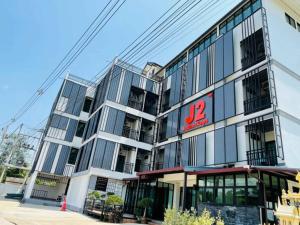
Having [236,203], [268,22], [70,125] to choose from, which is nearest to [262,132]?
[236,203]

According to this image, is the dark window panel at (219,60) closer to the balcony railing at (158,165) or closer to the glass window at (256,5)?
the glass window at (256,5)

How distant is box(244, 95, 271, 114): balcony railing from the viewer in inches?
495

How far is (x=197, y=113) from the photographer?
55.7 ft

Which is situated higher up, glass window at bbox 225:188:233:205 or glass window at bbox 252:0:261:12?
glass window at bbox 252:0:261:12

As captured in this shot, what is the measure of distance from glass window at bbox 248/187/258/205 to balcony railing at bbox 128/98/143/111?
13816 millimetres

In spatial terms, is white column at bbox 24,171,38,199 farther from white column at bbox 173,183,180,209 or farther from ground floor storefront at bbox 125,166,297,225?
white column at bbox 173,183,180,209

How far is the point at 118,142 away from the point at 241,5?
46.7 ft

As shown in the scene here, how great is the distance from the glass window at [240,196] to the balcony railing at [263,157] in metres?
2.14

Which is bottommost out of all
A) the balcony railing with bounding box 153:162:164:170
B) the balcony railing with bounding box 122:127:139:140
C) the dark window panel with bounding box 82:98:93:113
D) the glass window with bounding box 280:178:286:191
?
the glass window with bounding box 280:178:286:191

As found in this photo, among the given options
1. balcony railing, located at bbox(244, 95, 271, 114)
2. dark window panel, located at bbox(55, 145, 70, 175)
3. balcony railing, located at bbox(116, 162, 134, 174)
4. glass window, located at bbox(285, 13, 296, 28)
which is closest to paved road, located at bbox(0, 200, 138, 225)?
balcony railing, located at bbox(116, 162, 134, 174)

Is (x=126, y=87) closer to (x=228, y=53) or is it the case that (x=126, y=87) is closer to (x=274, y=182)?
(x=228, y=53)

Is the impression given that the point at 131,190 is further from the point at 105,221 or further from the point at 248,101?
the point at 248,101

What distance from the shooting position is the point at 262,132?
12.6m

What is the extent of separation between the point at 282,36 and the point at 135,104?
13.1 meters
